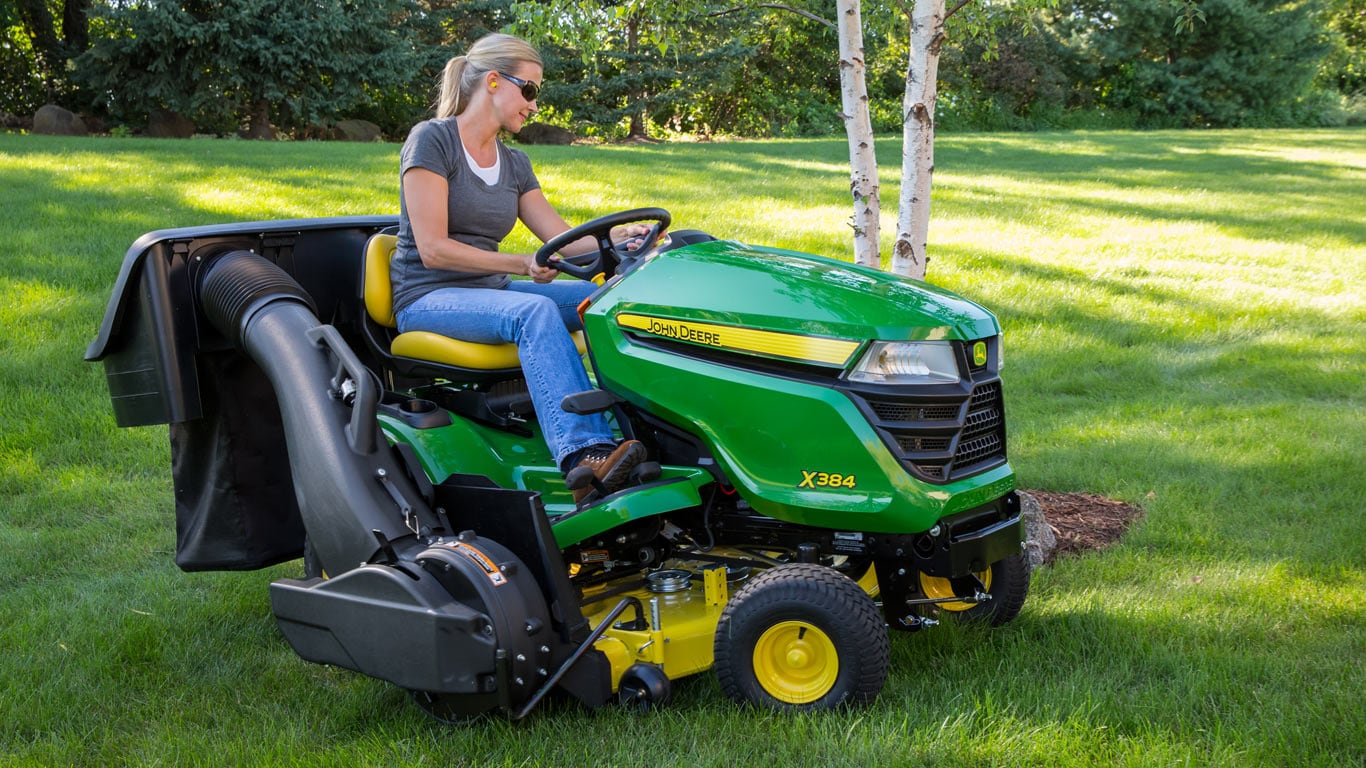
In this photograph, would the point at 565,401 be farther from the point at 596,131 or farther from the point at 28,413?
the point at 596,131

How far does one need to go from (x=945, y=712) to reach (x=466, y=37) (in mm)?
22684

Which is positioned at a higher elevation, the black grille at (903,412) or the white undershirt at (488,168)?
the white undershirt at (488,168)

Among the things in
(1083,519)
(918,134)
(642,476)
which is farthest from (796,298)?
(1083,519)

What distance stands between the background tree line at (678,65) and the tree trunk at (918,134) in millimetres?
800

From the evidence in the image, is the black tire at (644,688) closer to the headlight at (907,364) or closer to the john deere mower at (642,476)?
the john deere mower at (642,476)

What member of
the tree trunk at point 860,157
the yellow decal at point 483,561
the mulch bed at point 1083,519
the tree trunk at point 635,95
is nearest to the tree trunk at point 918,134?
the tree trunk at point 860,157

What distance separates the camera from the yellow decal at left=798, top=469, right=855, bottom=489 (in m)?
2.84

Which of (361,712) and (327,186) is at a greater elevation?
(327,186)

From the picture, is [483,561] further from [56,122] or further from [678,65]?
[678,65]

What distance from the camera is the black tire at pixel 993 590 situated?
335cm

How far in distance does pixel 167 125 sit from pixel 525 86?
17.8m

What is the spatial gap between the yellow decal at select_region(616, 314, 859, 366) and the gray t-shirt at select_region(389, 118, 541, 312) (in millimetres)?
762

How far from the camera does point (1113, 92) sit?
32.3 meters

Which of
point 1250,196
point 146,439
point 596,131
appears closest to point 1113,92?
point 596,131
